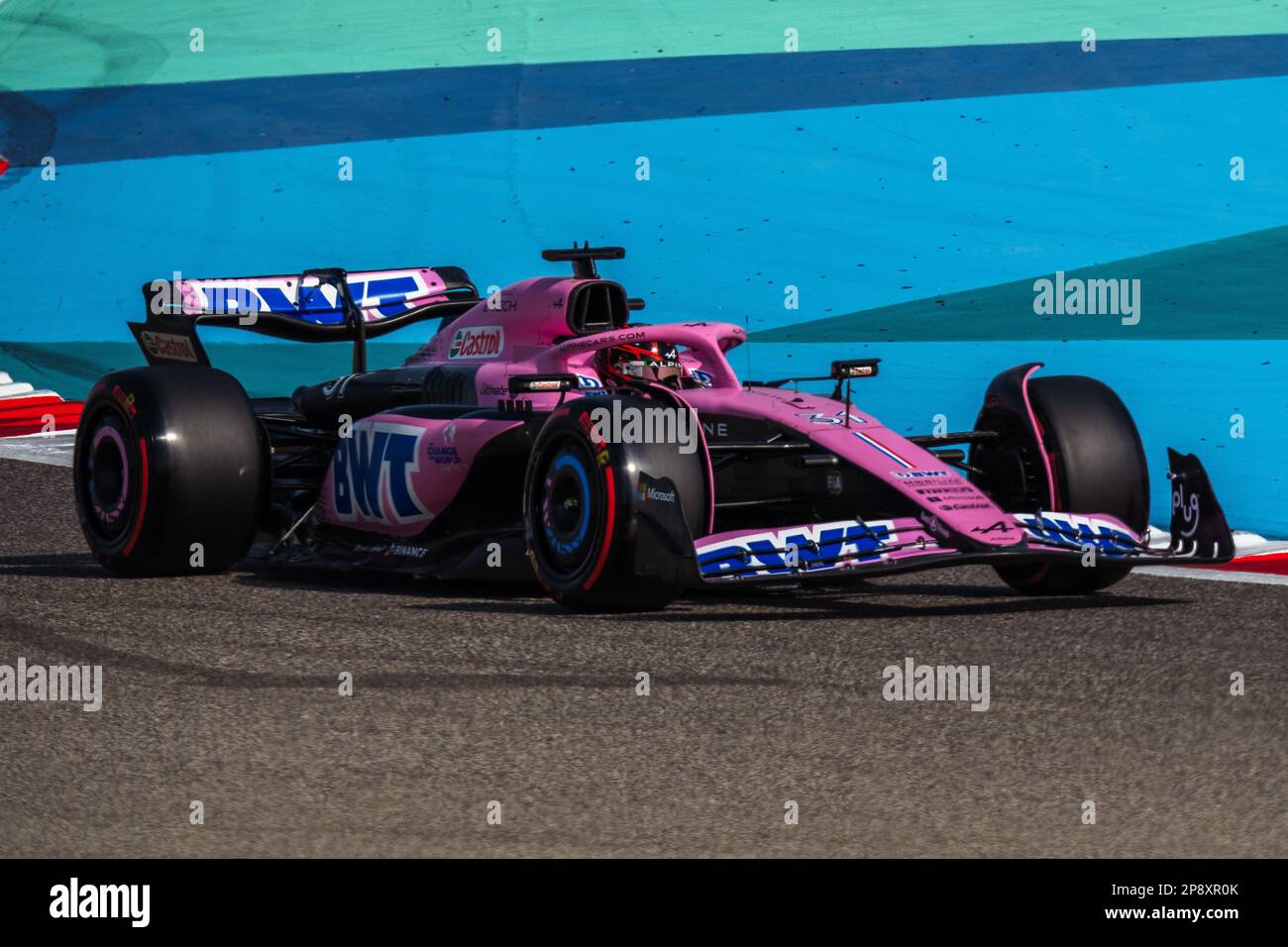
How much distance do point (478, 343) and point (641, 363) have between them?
1158 mm

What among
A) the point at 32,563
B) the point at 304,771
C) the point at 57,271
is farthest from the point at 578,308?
the point at 57,271

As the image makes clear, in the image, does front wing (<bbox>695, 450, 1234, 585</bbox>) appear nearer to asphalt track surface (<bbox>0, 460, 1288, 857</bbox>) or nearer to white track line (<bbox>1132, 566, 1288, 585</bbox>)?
asphalt track surface (<bbox>0, 460, 1288, 857</bbox>)

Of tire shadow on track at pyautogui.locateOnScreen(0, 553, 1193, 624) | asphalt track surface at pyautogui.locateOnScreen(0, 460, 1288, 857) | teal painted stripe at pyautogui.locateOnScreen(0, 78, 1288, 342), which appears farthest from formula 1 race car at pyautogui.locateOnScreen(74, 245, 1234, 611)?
teal painted stripe at pyautogui.locateOnScreen(0, 78, 1288, 342)

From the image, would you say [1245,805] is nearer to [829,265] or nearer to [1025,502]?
[1025,502]

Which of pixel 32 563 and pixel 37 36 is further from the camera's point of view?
pixel 37 36

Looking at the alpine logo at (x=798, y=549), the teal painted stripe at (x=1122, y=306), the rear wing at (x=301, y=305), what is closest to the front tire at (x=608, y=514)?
the alpine logo at (x=798, y=549)

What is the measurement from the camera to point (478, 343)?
1009cm

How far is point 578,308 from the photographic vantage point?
9570mm

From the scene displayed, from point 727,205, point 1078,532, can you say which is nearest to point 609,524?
point 1078,532

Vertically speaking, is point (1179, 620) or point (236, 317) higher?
point (236, 317)

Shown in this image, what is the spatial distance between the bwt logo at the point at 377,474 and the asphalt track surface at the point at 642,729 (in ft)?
2.09

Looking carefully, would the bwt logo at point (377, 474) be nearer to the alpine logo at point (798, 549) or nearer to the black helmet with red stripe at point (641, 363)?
the black helmet with red stripe at point (641, 363)

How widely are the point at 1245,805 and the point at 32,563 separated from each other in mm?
6853

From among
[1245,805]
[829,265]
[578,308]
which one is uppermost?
[829,265]
